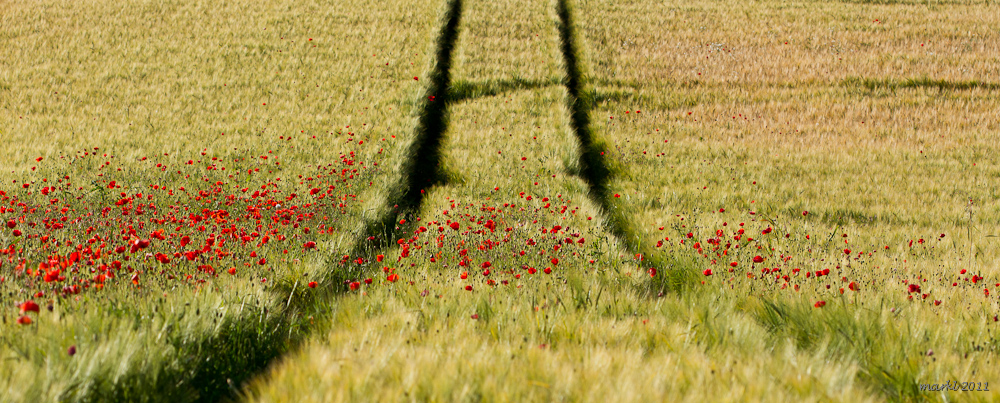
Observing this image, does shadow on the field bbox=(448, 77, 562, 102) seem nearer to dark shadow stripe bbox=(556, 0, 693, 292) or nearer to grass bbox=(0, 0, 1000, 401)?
grass bbox=(0, 0, 1000, 401)

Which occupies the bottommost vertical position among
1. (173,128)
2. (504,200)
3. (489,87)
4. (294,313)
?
(504,200)

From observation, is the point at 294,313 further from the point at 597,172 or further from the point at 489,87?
the point at 489,87

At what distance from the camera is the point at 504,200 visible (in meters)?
7.29

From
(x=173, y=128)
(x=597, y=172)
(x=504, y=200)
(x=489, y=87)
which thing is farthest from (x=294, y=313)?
(x=489, y=87)

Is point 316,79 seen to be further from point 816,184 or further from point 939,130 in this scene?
point 939,130

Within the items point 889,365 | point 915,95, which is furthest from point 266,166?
point 915,95

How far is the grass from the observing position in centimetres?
238

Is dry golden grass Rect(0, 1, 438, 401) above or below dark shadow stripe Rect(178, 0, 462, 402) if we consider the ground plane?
above

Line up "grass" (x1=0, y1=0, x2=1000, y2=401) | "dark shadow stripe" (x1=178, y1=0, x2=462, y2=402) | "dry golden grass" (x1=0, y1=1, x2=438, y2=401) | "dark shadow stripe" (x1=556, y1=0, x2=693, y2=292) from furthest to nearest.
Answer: "dark shadow stripe" (x1=556, y1=0, x2=693, y2=292)
"dark shadow stripe" (x1=178, y1=0, x2=462, y2=402)
"grass" (x1=0, y1=0, x2=1000, y2=401)
"dry golden grass" (x1=0, y1=1, x2=438, y2=401)

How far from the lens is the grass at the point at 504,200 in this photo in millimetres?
2385

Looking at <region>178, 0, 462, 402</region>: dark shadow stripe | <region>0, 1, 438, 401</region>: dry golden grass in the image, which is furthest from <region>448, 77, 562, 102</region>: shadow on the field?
<region>178, 0, 462, 402</region>: dark shadow stripe

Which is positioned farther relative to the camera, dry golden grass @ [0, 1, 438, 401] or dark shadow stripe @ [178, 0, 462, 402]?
dark shadow stripe @ [178, 0, 462, 402]

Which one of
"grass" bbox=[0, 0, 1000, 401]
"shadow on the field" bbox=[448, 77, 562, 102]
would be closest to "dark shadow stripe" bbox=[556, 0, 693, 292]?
"grass" bbox=[0, 0, 1000, 401]

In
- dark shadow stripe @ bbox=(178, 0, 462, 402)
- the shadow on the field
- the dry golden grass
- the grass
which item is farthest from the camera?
the shadow on the field
